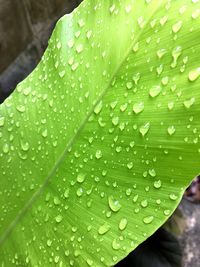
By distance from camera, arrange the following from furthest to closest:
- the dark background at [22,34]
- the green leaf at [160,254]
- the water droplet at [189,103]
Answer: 1. the dark background at [22,34]
2. the green leaf at [160,254]
3. the water droplet at [189,103]

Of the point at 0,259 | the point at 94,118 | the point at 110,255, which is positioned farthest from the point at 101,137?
the point at 0,259

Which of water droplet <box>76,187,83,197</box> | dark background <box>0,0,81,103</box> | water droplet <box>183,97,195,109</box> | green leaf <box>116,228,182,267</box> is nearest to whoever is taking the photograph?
water droplet <box>183,97,195,109</box>

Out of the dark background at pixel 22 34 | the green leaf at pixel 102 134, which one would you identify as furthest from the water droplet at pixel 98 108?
the dark background at pixel 22 34

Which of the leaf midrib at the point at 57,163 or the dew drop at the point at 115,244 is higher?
the leaf midrib at the point at 57,163

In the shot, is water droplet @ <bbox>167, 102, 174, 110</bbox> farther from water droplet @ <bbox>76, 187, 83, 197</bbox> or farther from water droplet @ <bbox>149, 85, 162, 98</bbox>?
water droplet @ <bbox>76, 187, 83, 197</bbox>

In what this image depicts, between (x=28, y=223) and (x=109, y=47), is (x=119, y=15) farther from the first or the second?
(x=28, y=223)

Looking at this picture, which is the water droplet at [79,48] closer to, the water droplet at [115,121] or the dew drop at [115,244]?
the water droplet at [115,121]

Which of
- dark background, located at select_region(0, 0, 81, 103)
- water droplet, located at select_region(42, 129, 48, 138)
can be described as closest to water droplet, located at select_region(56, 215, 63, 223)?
water droplet, located at select_region(42, 129, 48, 138)
